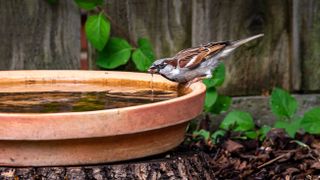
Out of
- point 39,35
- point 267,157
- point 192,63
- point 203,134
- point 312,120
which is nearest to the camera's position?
point 192,63

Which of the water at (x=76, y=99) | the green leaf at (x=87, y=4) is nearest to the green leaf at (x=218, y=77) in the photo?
the green leaf at (x=87, y=4)

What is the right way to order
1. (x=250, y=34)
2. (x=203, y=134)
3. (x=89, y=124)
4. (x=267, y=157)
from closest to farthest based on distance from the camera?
(x=89, y=124) < (x=267, y=157) < (x=203, y=134) < (x=250, y=34)

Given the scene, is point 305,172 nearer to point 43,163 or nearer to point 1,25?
point 43,163

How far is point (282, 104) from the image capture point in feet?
14.9

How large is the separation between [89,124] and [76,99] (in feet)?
2.03

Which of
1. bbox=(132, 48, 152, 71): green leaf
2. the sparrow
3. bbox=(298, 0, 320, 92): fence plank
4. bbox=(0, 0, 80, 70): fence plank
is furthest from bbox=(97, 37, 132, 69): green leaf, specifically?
bbox=(298, 0, 320, 92): fence plank

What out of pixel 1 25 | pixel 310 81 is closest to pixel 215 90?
pixel 310 81

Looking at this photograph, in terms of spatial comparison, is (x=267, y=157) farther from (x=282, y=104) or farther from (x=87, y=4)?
(x=87, y=4)

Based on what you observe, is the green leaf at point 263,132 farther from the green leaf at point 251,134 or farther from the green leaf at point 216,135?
the green leaf at point 216,135

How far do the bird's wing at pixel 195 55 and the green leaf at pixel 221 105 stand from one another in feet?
2.63

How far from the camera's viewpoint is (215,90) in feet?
15.3

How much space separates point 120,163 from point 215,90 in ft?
6.63

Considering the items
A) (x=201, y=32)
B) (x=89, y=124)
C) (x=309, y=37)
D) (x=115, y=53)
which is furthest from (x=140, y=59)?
(x=89, y=124)

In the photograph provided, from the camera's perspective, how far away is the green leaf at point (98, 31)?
14.9ft
